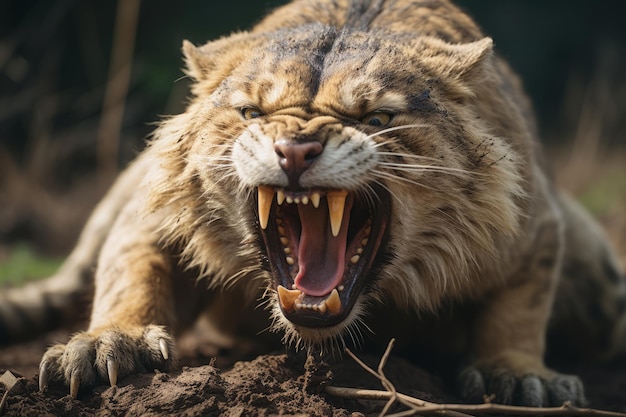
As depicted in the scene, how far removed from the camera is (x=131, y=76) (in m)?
12.4

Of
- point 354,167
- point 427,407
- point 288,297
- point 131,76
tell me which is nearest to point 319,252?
point 288,297

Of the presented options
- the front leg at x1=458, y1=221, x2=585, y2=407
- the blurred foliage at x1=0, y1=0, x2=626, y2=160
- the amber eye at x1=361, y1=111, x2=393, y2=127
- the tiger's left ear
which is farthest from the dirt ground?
the blurred foliage at x1=0, y1=0, x2=626, y2=160

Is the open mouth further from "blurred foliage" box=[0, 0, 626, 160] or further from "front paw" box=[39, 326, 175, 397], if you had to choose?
"blurred foliage" box=[0, 0, 626, 160]

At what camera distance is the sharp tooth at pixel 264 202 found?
3889 millimetres

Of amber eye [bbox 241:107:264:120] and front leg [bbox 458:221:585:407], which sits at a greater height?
amber eye [bbox 241:107:264:120]

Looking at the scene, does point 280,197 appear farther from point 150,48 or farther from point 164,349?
point 150,48

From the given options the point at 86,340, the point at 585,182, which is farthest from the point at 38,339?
the point at 585,182

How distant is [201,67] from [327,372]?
73.7 inches

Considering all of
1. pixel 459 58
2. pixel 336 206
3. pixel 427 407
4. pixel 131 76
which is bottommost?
pixel 427 407

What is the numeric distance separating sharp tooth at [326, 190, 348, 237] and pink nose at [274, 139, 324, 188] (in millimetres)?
224

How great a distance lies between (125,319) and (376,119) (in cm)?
158

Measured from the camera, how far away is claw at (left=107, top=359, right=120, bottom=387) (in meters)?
3.69

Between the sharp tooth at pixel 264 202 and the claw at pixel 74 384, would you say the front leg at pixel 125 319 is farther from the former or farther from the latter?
the sharp tooth at pixel 264 202

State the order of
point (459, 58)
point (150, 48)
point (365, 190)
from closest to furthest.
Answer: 1. point (365, 190)
2. point (459, 58)
3. point (150, 48)
